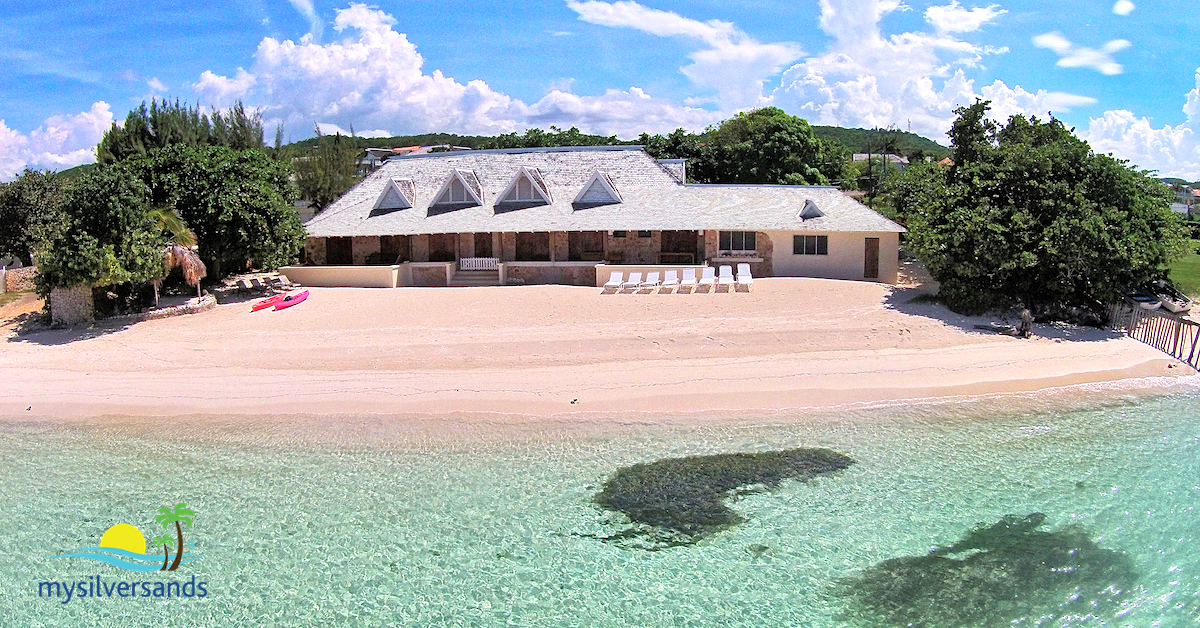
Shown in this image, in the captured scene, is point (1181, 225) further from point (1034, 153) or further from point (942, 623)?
point (942, 623)

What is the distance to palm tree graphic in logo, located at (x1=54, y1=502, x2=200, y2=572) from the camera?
9.83 meters

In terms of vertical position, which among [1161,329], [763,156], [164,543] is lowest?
[164,543]

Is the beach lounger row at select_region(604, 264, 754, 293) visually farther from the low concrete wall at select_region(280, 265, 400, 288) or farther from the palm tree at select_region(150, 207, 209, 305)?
the palm tree at select_region(150, 207, 209, 305)

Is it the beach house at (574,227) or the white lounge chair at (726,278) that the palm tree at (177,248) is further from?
the white lounge chair at (726,278)

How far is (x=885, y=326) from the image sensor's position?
19.4 meters

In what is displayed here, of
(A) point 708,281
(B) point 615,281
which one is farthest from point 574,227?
(A) point 708,281

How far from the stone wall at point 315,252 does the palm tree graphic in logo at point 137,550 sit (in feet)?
67.6

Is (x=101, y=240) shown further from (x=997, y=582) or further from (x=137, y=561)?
(x=997, y=582)

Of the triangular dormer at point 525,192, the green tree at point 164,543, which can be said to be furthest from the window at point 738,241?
the green tree at point 164,543

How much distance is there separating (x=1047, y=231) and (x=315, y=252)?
995 inches

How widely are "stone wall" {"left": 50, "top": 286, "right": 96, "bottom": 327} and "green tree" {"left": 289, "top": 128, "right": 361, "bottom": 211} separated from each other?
2085 cm

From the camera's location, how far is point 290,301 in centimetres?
2359

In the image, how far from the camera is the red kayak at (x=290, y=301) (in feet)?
75.8

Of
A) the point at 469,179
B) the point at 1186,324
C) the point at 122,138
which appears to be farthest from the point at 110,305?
the point at 1186,324
